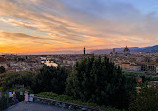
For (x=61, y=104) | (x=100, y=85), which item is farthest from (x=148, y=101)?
(x=61, y=104)

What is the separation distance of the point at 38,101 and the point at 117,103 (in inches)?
203

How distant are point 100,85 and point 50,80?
228 inches

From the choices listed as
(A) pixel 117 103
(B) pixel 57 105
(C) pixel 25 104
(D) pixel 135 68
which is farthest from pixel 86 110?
(D) pixel 135 68

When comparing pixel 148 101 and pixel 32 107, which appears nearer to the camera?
pixel 148 101

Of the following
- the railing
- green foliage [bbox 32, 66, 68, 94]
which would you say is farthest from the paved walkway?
green foliage [bbox 32, 66, 68, 94]

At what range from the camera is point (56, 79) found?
13.6 m

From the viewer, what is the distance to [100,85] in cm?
984

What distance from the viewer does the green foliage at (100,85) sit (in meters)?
9.29

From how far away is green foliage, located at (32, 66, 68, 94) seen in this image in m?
13.3

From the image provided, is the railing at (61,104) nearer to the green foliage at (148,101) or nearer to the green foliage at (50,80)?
the green foliage at (148,101)

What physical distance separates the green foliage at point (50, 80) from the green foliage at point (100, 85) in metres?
3.16

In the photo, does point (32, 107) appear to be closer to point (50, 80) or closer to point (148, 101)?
point (50, 80)

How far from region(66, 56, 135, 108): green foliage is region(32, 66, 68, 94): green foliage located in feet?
10.4

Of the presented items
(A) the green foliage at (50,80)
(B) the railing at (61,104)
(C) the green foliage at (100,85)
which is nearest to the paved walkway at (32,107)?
(B) the railing at (61,104)
